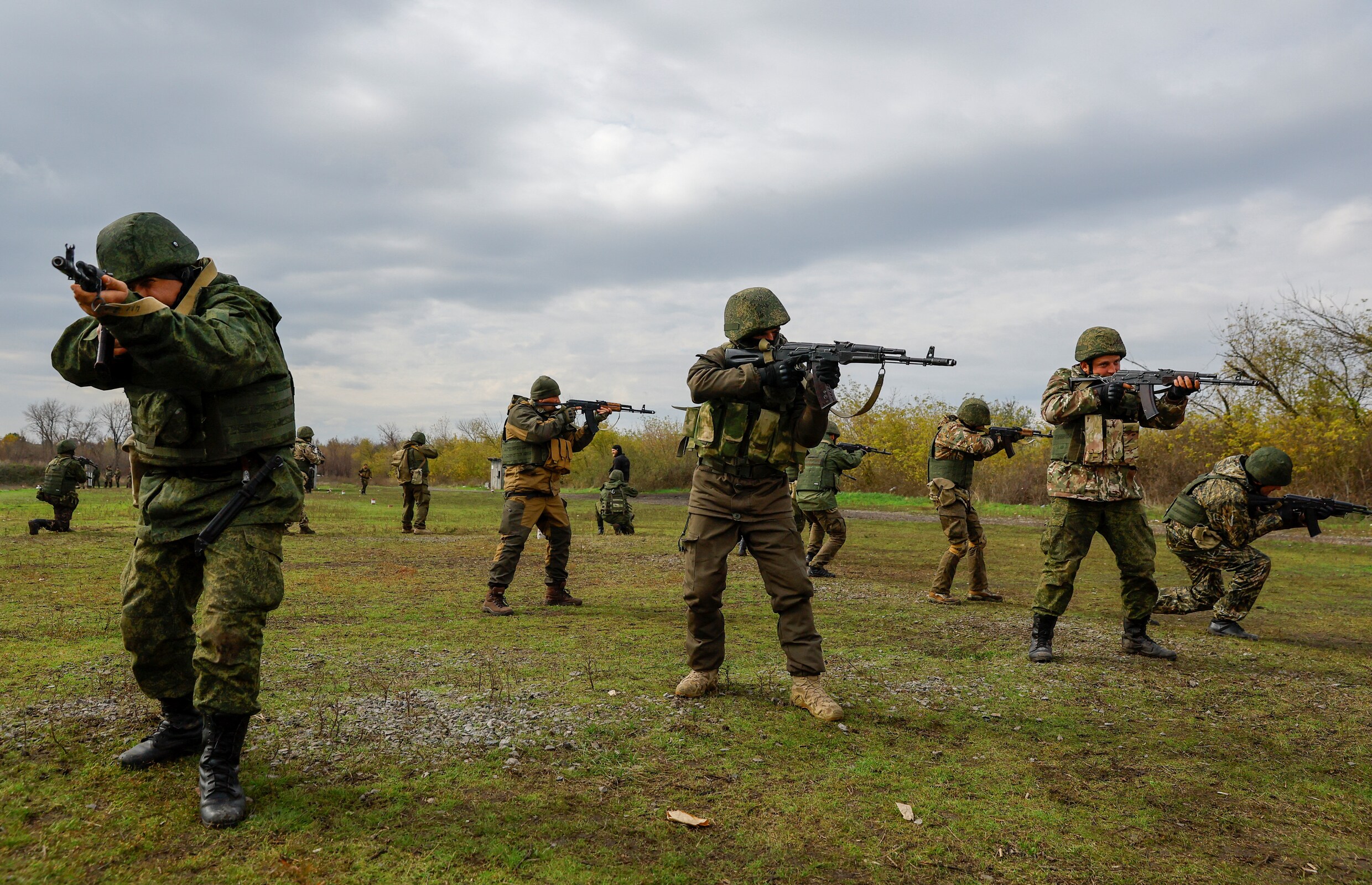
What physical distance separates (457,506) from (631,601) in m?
22.6

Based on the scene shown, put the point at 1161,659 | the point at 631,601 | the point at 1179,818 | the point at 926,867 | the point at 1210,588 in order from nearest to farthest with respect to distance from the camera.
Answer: the point at 926,867 → the point at 1179,818 → the point at 1161,659 → the point at 1210,588 → the point at 631,601

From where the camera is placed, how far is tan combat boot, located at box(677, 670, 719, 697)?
182 inches

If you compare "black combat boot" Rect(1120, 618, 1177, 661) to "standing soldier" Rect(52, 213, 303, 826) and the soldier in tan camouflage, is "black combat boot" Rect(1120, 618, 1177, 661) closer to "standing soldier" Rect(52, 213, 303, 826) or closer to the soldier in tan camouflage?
the soldier in tan camouflage

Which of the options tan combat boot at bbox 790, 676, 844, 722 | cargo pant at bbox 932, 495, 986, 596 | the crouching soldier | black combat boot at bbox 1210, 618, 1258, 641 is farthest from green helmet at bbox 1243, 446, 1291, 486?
the crouching soldier

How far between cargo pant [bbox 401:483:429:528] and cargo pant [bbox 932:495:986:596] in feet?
39.0

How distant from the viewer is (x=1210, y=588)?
6922 mm

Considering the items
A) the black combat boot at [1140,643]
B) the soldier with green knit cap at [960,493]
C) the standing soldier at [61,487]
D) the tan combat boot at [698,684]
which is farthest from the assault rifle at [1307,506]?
the standing soldier at [61,487]

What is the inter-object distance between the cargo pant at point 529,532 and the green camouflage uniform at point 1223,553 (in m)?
5.39

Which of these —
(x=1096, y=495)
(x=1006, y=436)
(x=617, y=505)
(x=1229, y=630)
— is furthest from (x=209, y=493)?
(x=617, y=505)

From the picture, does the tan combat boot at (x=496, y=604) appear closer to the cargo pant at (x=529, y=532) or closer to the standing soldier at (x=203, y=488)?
the cargo pant at (x=529, y=532)

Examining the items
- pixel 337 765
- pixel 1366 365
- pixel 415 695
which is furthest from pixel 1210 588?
pixel 1366 365

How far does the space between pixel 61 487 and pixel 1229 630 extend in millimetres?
16757

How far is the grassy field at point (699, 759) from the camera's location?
2.78 meters

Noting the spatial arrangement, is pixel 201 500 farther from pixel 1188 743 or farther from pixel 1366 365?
pixel 1366 365
